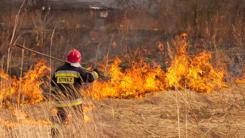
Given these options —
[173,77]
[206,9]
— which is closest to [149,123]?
[173,77]

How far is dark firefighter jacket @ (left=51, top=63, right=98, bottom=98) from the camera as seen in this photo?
6.94 meters

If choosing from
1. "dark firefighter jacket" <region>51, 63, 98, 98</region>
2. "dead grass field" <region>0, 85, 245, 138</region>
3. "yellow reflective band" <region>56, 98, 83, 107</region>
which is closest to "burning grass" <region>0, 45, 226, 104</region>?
"dead grass field" <region>0, 85, 245, 138</region>

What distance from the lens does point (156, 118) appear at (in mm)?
8789

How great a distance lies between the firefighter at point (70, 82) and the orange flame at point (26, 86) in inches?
129

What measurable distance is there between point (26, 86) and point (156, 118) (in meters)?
4.72

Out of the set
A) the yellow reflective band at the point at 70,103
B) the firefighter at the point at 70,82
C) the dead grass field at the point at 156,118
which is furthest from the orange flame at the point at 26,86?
the yellow reflective band at the point at 70,103

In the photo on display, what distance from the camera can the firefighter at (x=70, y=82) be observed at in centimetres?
690

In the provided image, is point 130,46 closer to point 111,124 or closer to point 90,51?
point 90,51

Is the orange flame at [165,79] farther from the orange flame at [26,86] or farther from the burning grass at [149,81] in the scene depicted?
the orange flame at [26,86]

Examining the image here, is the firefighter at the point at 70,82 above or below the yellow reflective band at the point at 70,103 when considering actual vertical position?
above

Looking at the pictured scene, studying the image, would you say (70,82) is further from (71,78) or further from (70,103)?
(70,103)

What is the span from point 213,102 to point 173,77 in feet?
8.54

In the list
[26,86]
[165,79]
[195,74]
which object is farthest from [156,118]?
[26,86]

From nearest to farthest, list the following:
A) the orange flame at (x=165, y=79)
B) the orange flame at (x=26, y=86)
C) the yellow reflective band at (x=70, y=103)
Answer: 1. the yellow reflective band at (x=70, y=103)
2. the orange flame at (x=26, y=86)
3. the orange flame at (x=165, y=79)
